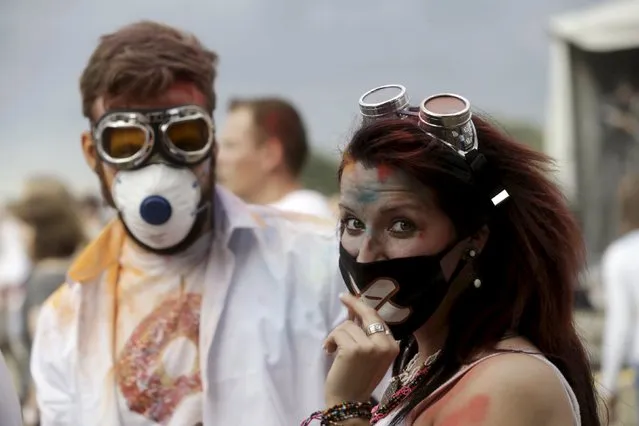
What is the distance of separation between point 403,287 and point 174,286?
45.1 inches

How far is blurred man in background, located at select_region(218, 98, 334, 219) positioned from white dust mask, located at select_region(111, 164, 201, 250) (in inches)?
79.1

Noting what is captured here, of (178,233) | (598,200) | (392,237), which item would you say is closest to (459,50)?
(598,200)

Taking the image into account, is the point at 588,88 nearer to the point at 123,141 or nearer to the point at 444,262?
the point at 123,141

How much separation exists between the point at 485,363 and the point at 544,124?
9.88 metres

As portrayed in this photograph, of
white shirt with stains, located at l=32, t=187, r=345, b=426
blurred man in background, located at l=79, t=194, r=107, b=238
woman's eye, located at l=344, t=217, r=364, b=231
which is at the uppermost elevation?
woman's eye, located at l=344, t=217, r=364, b=231

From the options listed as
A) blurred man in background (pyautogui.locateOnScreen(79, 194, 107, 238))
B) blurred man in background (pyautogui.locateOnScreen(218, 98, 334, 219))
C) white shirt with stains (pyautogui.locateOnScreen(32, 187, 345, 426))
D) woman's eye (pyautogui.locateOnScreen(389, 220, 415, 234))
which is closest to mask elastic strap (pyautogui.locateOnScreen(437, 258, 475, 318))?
woman's eye (pyautogui.locateOnScreen(389, 220, 415, 234))

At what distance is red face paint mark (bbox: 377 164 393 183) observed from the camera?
2.17 m

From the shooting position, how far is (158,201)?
9.98ft

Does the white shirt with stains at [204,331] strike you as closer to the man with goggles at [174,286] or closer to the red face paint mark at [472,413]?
the man with goggles at [174,286]

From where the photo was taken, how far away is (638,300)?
18.2 feet

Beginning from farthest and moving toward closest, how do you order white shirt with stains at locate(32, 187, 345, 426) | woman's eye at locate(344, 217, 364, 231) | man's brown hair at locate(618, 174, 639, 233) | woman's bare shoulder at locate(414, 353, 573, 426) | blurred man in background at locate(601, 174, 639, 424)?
man's brown hair at locate(618, 174, 639, 233) < blurred man in background at locate(601, 174, 639, 424) < white shirt with stains at locate(32, 187, 345, 426) < woman's eye at locate(344, 217, 364, 231) < woman's bare shoulder at locate(414, 353, 573, 426)

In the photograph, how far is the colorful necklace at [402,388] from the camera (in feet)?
7.23

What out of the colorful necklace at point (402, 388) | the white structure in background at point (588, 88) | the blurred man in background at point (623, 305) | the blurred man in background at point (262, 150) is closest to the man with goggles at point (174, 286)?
the colorful necklace at point (402, 388)

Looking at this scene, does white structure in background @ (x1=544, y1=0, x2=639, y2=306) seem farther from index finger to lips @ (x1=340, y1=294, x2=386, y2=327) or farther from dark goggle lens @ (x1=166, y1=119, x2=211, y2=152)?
index finger to lips @ (x1=340, y1=294, x2=386, y2=327)
